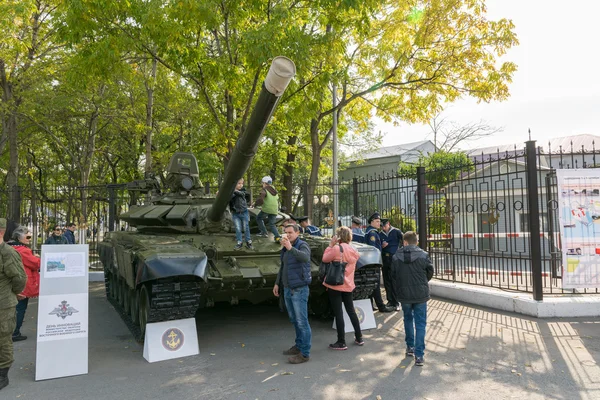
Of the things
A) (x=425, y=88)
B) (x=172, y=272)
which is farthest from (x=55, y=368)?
(x=425, y=88)

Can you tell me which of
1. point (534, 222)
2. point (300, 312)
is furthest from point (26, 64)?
point (534, 222)

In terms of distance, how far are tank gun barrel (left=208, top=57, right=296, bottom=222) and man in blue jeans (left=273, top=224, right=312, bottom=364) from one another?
1154 millimetres

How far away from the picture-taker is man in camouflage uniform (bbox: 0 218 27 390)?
4.68m

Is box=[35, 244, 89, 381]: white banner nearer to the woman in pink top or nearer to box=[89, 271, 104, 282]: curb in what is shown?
the woman in pink top

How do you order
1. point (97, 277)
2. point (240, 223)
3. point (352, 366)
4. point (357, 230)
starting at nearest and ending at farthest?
point (352, 366) → point (240, 223) → point (357, 230) → point (97, 277)

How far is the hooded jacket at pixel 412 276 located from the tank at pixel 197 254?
1.51 meters

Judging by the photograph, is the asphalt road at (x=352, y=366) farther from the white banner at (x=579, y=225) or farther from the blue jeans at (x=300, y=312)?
the white banner at (x=579, y=225)

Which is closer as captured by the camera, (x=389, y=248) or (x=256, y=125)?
(x=256, y=125)

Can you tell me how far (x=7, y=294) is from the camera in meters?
4.73

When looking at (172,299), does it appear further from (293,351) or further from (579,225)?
(579,225)

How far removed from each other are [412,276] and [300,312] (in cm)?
137

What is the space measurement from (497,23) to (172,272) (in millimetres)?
10745

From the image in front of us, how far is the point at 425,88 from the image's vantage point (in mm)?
13781

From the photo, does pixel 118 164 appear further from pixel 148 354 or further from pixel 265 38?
pixel 148 354
